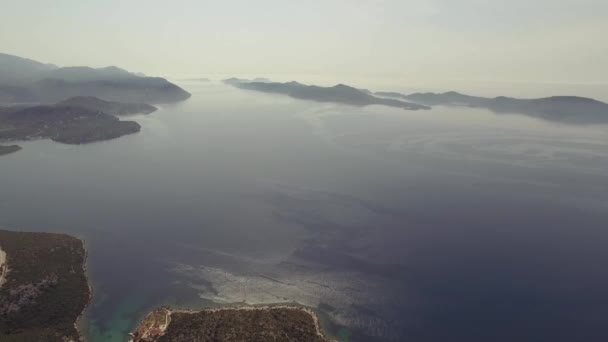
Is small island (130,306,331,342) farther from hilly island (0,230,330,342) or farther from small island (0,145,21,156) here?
small island (0,145,21,156)

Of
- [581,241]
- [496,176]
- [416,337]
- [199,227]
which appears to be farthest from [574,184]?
[199,227]

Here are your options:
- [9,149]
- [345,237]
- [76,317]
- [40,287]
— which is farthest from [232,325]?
[9,149]

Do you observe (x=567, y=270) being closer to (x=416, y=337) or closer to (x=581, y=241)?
(x=581, y=241)

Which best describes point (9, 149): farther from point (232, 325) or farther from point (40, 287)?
point (232, 325)

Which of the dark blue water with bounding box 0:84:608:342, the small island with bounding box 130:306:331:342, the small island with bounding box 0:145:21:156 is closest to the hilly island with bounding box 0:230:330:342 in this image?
the small island with bounding box 130:306:331:342

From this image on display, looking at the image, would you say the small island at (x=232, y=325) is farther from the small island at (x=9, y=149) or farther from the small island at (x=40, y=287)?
the small island at (x=9, y=149)

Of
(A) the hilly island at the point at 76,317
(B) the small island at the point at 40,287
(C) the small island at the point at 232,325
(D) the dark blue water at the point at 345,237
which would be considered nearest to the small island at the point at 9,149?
(D) the dark blue water at the point at 345,237
